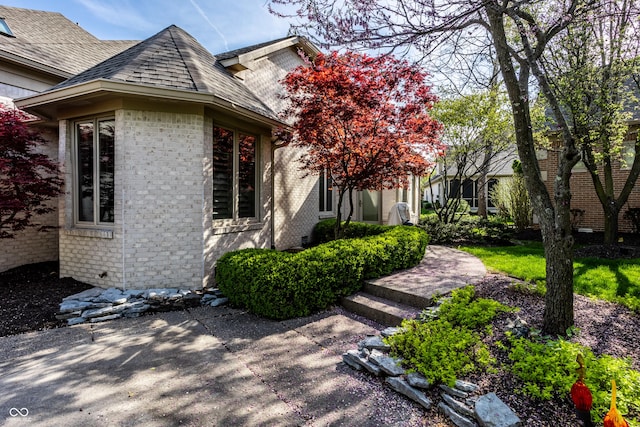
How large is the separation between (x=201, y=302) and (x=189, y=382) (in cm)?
254

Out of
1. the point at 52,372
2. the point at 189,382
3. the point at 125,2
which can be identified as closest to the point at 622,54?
the point at 189,382

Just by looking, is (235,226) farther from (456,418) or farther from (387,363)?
(456,418)

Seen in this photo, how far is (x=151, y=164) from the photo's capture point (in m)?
5.57

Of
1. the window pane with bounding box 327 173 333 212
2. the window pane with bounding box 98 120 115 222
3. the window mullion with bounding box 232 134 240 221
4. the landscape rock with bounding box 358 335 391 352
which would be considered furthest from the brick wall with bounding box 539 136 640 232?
the window pane with bounding box 98 120 115 222

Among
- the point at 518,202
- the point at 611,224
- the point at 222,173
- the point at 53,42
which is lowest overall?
the point at 611,224

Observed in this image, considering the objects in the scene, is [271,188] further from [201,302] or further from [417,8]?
[417,8]

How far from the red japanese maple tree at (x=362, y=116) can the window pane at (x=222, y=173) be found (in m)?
1.53

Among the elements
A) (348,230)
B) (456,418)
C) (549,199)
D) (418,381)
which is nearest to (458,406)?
(456,418)

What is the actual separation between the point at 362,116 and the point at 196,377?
544cm

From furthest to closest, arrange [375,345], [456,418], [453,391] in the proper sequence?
[375,345] → [453,391] → [456,418]

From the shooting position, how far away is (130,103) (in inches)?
215

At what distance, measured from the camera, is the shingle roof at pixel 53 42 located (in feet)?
26.2

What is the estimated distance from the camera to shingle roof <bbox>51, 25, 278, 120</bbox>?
17.8 feet

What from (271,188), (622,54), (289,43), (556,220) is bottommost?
(556,220)
